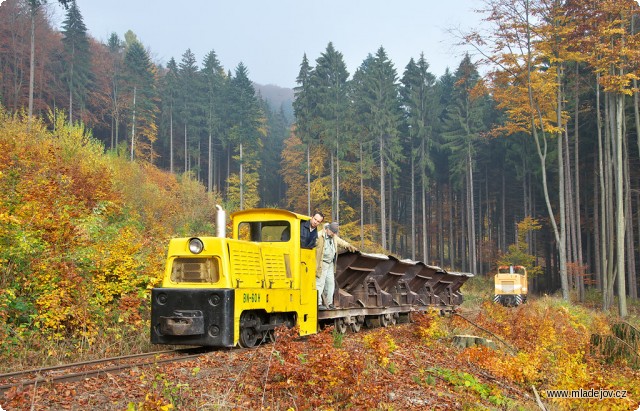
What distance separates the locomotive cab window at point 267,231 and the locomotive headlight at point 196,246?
6.25 feet

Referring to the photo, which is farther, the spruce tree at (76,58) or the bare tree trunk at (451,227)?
the bare tree trunk at (451,227)

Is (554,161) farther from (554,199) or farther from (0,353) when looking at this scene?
(0,353)

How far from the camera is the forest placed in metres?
29.6

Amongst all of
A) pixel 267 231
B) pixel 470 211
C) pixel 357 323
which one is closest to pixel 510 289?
pixel 357 323

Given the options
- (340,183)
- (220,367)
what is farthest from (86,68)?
(220,367)

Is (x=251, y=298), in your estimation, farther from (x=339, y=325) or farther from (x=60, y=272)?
(x=339, y=325)

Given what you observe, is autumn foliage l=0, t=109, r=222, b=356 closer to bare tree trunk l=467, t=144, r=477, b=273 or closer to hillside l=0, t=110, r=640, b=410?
hillside l=0, t=110, r=640, b=410

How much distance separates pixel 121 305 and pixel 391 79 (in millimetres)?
43472

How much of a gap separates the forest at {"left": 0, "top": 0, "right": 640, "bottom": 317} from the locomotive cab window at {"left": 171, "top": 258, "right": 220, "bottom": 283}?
1934cm

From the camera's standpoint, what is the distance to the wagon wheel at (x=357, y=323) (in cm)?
1288

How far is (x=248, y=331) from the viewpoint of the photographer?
9.11 metres

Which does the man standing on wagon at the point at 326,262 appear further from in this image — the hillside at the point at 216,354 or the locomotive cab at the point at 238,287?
the hillside at the point at 216,354

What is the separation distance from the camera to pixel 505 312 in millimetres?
16047

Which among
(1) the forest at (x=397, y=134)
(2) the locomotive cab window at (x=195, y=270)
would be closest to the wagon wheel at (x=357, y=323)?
(2) the locomotive cab window at (x=195, y=270)
